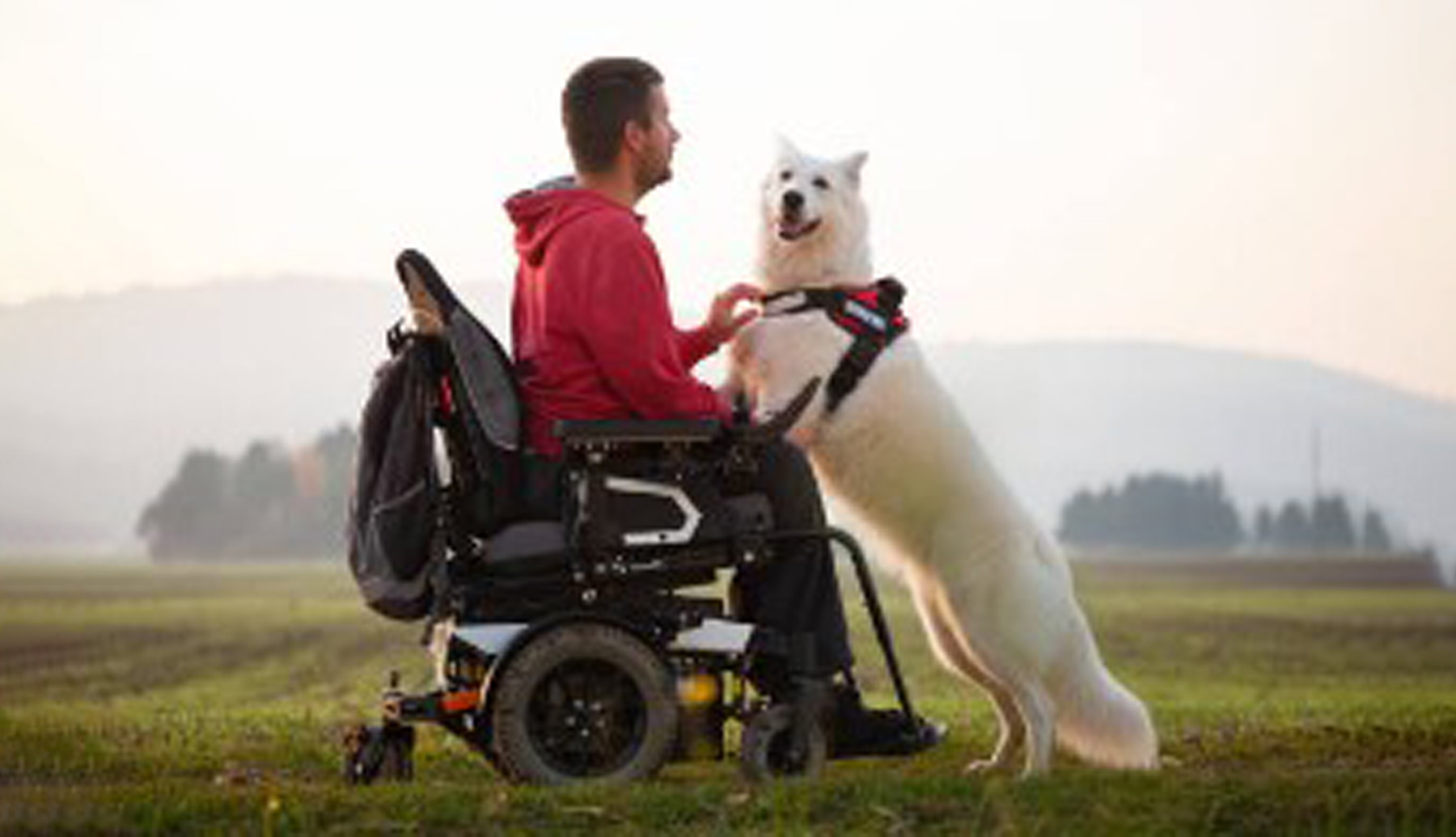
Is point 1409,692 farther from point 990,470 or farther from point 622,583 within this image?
point 622,583

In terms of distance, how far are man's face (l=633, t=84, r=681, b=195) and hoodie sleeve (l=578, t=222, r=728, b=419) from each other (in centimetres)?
35

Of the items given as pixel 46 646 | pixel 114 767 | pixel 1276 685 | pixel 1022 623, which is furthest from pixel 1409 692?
pixel 46 646

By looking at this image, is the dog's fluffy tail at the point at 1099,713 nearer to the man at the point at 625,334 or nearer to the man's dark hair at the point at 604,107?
the man at the point at 625,334

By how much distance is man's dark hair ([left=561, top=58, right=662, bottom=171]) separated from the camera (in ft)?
20.1

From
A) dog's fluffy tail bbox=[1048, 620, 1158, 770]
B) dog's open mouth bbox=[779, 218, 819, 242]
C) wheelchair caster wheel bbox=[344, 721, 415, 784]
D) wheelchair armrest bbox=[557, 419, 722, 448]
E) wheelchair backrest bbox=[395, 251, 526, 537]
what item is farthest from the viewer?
dog's open mouth bbox=[779, 218, 819, 242]

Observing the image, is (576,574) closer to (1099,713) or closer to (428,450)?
(428,450)

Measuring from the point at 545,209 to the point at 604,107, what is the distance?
1.34 feet

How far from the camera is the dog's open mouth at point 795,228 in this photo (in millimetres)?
7234

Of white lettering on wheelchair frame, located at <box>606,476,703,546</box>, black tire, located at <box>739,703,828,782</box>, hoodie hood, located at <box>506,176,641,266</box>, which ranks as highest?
hoodie hood, located at <box>506,176,641,266</box>

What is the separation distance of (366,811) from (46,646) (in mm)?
30283

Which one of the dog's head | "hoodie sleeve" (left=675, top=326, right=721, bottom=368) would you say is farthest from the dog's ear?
"hoodie sleeve" (left=675, top=326, right=721, bottom=368)

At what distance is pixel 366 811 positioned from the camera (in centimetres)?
536

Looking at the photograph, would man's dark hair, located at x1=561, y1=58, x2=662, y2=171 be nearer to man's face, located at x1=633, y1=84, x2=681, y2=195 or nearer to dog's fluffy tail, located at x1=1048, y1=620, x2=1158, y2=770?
man's face, located at x1=633, y1=84, x2=681, y2=195

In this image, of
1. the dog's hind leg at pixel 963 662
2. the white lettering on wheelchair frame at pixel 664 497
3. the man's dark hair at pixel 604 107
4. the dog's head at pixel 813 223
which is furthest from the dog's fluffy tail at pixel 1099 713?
the man's dark hair at pixel 604 107
